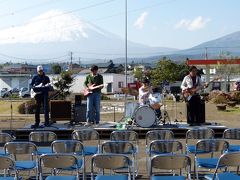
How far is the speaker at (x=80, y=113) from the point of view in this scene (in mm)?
13023

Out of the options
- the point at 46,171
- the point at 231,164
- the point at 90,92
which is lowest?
the point at 46,171

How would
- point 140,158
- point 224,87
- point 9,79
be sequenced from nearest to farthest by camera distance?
point 140,158 < point 224,87 < point 9,79

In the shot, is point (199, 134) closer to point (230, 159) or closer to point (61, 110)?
point (230, 159)

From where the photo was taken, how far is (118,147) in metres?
6.61

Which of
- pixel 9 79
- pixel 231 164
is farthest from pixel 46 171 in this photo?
pixel 9 79

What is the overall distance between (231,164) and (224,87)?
41.8 meters

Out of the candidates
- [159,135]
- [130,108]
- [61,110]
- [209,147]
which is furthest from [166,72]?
[209,147]

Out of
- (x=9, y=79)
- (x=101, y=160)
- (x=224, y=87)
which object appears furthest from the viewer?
(x=9, y=79)

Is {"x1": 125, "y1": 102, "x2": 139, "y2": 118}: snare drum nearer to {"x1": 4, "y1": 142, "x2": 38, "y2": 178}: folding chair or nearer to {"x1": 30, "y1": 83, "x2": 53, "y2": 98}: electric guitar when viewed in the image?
{"x1": 30, "y1": 83, "x2": 53, "y2": 98}: electric guitar

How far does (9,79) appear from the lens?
93375mm

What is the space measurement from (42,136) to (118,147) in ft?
5.19

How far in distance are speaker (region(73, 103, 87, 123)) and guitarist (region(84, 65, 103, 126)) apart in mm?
588

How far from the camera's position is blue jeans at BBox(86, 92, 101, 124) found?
12180mm

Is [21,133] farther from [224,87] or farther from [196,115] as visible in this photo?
[224,87]
